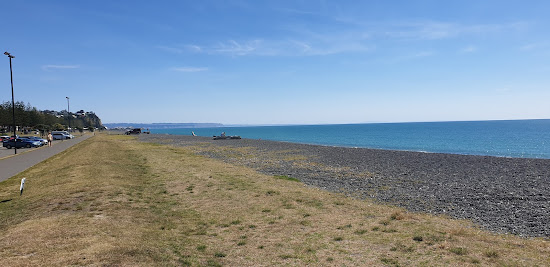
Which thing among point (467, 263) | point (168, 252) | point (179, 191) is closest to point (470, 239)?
point (467, 263)

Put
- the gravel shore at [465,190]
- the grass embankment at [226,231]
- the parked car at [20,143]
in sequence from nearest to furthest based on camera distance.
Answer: the grass embankment at [226,231] → the gravel shore at [465,190] → the parked car at [20,143]

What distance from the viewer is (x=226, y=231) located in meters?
9.62

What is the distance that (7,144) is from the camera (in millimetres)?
45344

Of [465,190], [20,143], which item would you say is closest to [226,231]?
[465,190]

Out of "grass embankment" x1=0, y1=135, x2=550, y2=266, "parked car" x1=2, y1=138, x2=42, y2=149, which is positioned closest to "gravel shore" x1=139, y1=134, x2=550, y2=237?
"grass embankment" x1=0, y1=135, x2=550, y2=266

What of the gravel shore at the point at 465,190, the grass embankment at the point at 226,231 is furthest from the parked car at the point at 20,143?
the gravel shore at the point at 465,190

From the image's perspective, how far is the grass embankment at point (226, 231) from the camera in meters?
7.20

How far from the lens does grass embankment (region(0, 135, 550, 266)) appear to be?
7.20m

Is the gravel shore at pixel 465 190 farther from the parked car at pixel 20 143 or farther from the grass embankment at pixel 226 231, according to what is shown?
the parked car at pixel 20 143

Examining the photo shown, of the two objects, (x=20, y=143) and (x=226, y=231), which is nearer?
(x=226, y=231)

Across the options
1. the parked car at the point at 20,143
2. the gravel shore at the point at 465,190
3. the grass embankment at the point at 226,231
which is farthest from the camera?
the parked car at the point at 20,143

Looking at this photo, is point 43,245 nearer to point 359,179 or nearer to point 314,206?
point 314,206

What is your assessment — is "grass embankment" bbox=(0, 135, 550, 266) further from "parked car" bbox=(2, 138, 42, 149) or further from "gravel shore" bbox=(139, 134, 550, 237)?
"parked car" bbox=(2, 138, 42, 149)

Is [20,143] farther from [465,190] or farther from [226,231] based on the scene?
[465,190]
